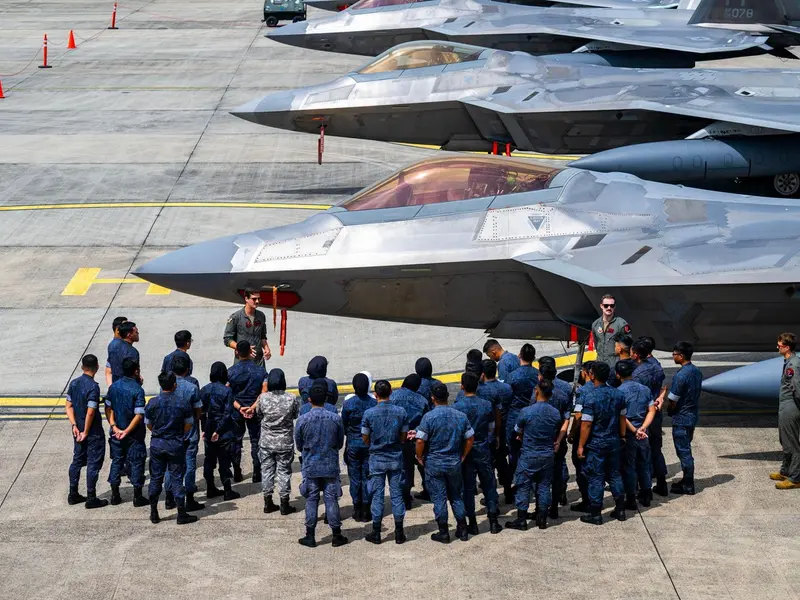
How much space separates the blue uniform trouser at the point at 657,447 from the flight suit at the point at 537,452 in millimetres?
1227

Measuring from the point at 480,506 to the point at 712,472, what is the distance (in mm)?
2549

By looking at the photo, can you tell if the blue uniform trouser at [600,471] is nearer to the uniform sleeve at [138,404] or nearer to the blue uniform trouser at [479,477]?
the blue uniform trouser at [479,477]

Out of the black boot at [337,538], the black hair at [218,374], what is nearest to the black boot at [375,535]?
the black boot at [337,538]

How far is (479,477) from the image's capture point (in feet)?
34.9

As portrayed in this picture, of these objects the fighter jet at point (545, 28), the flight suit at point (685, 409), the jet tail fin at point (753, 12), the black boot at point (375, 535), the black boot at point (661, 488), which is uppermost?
the jet tail fin at point (753, 12)

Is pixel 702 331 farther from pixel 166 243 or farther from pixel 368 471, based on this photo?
pixel 166 243

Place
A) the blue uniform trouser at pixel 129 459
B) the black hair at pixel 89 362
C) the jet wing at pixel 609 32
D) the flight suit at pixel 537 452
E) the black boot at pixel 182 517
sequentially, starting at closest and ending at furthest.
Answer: the flight suit at pixel 537 452 → the black boot at pixel 182 517 → the blue uniform trouser at pixel 129 459 → the black hair at pixel 89 362 → the jet wing at pixel 609 32

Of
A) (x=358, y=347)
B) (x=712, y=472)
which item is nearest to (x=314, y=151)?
(x=358, y=347)

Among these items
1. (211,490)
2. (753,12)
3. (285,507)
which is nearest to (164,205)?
(211,490)

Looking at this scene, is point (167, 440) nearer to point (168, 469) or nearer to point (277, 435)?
point (168, 469)

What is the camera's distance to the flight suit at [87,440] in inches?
443

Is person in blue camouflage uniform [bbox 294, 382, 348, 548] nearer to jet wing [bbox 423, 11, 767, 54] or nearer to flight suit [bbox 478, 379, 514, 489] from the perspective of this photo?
flight suit [bbox 478, 379, 514, 489]

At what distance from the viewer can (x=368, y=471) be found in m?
10.8

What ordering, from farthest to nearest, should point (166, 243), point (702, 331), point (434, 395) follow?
point (166, 243) < point (702, 331) < point (434, 395)
